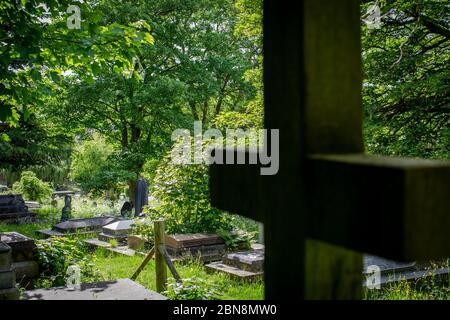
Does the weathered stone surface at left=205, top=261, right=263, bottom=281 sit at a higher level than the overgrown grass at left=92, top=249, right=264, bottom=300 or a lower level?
higher

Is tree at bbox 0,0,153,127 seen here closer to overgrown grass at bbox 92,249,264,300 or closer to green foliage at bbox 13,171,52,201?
overgrown grass at bbox 92,249,264,300

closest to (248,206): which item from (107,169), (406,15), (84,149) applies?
(406,15)

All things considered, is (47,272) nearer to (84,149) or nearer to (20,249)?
(20,249)

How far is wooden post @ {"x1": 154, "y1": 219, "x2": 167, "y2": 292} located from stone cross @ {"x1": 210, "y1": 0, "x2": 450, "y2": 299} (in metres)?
6.37

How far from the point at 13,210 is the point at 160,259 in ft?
45.1

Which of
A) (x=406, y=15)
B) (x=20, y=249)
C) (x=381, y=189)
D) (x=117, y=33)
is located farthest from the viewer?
(x=406, y=15)

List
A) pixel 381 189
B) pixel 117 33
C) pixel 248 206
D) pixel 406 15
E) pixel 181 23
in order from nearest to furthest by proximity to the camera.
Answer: pixel 381 189 < pixel 248 206 < pixel 117 33 < pixel 406 15 < pixel 181 23

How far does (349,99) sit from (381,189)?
24 centimetres

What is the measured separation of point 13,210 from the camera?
18.7m

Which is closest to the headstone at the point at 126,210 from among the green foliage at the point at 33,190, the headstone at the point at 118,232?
the headstone at the point at 118,232

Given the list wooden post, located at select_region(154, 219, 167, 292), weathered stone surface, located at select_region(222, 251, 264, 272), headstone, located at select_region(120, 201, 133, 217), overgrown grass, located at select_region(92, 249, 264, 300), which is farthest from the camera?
headstone, located at select_region(120, 201, 133, 217)

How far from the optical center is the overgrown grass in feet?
23.0

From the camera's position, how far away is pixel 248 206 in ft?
4.22

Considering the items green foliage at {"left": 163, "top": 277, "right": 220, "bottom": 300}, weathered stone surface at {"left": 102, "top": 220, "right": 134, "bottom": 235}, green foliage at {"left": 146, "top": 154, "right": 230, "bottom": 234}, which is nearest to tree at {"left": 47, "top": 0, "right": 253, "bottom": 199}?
weathered stone surface at {"left": 102, "top": 220, "right": 134, "bottom": 235}
